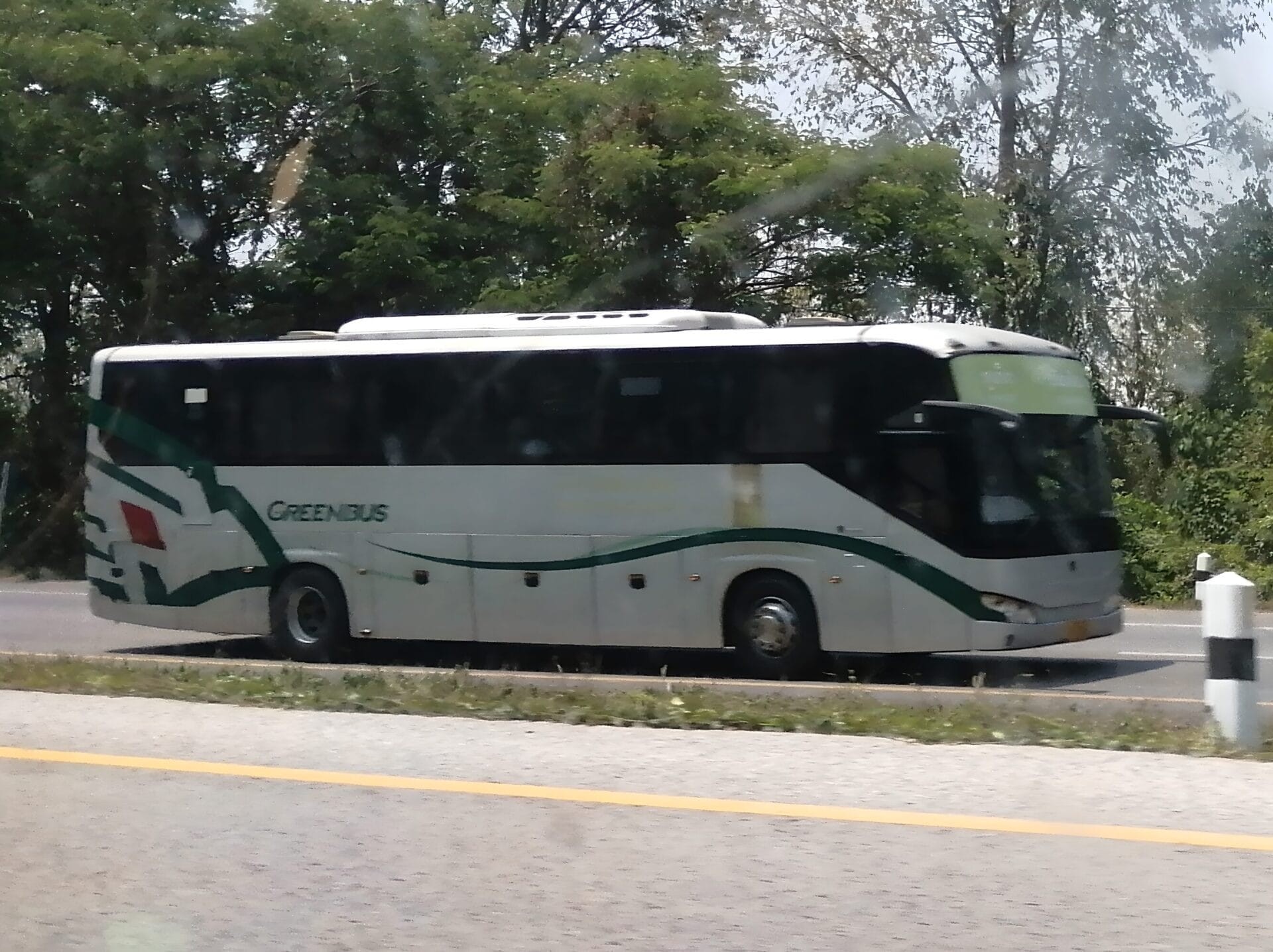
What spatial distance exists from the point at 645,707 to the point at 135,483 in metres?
8.58

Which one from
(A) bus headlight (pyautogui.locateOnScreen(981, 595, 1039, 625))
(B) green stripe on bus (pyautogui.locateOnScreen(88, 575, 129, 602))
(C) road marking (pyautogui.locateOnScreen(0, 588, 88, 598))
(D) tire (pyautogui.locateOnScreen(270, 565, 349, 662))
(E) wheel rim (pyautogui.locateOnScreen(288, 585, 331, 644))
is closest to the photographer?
(A) bus headlight (pyautogui.locateOnScreen(981, 595, 1039, 625))

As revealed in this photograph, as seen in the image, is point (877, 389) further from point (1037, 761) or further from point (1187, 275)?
point (1187, 275)

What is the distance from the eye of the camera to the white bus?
542 inches

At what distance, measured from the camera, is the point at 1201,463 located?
25.3 metres

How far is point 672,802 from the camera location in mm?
7234

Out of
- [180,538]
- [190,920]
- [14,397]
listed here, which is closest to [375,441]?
[180,538]

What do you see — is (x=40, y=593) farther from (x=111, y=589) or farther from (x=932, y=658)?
(x=932, y=658)

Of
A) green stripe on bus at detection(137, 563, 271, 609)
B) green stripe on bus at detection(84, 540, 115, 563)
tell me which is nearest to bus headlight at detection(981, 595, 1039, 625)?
green stripe on bus at detection(137, 563, 271, 609)

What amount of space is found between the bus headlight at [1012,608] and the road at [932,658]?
1.72ft

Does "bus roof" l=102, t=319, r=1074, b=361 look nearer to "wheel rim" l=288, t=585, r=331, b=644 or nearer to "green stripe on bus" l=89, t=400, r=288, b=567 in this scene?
"green stripe on bus" l=89, t=400, r=288, b=567

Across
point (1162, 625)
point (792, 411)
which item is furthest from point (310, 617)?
point (1162, 625)

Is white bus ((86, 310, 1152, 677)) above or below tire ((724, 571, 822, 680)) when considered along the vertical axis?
above

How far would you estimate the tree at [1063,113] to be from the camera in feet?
90.6

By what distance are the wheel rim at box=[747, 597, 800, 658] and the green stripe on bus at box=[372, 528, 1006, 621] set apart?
1.78 feet
